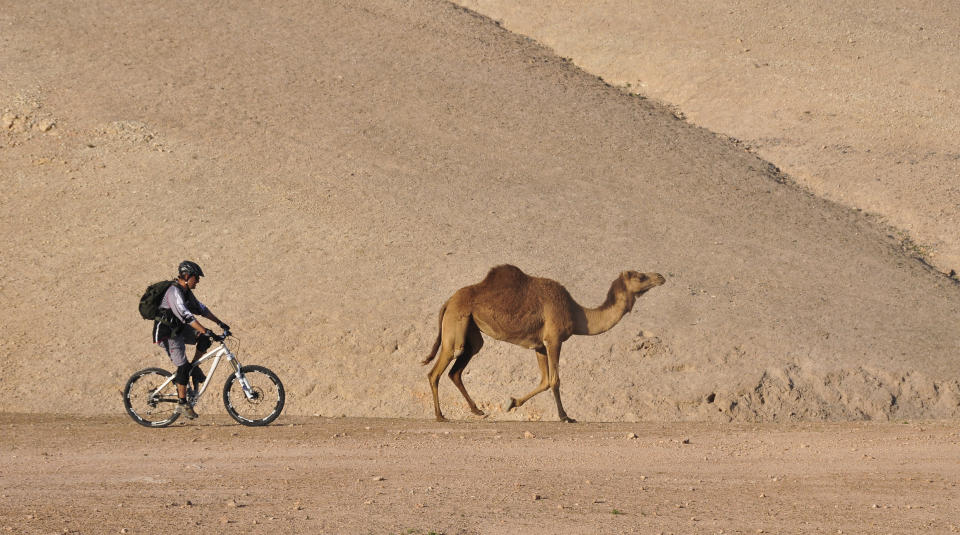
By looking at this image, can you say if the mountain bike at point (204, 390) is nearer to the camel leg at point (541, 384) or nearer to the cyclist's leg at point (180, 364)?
the cyclist's leg at point (180, 364)

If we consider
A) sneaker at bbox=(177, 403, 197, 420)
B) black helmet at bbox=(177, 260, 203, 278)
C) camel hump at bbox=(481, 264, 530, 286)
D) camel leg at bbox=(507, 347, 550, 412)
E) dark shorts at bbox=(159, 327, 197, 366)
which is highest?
camel hump at bbox=(481, 264, 530, 286)

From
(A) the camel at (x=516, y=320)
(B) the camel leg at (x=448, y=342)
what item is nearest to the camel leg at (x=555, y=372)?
(A) the camel at (x=516, y=320)

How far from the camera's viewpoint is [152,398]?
48.5 ft

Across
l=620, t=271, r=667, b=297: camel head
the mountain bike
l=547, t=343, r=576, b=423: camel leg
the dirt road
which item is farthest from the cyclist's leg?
l=620, t=271, r=667, b=297: camel head

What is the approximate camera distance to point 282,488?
10953mm

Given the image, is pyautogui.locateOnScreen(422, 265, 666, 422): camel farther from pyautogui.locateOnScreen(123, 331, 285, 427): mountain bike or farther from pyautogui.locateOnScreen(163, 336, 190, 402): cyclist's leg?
pyautogui.locateOnScreen(163, 336, 190, 402): cyclist's leg

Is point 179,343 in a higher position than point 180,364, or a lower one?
higher

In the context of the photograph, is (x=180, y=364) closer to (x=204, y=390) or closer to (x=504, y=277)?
(x=204, y=390)

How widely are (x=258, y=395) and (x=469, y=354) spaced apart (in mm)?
3096

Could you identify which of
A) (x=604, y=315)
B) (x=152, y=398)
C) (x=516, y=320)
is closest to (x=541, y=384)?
(x=516, y=320)

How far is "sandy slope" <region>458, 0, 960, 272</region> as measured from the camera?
28875mm

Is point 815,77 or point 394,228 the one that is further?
point 815,77

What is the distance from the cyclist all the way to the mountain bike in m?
0.14

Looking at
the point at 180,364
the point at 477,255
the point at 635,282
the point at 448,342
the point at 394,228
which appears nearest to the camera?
the point at 180,364
